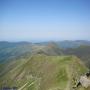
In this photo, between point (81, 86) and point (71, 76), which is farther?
point (71, 76)

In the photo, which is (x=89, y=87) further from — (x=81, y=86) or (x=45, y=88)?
(x=45, y=88)

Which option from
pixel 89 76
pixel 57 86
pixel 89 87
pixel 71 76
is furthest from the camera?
pixel 71 76

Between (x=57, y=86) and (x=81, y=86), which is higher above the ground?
(x=81, y=86)

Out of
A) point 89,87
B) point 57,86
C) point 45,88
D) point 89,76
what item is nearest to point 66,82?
point 57,86

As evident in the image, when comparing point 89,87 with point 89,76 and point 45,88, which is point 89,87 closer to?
point 89,76

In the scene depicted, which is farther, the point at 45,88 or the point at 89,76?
the point at 45,88

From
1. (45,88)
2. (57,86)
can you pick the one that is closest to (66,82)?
(57,86)

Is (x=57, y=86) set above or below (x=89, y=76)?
below

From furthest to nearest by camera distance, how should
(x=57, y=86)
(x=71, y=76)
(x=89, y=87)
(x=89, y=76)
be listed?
(x=71, y=76), (x=57, y=86), (x=89, y=76), (x=89, y=87)

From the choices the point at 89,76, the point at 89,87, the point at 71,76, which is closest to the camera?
the point at 89,87
